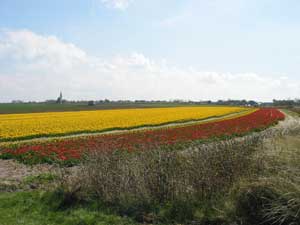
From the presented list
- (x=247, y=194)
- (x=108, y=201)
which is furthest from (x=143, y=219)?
(x=247, y=194)

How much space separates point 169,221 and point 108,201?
1.66 m

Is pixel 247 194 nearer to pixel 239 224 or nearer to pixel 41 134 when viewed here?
pixel 239 224

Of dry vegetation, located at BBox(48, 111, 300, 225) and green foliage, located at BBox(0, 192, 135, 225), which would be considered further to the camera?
green foliage, located at BBox(0, 192, 135, 225)

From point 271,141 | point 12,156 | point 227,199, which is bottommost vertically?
point 12,156

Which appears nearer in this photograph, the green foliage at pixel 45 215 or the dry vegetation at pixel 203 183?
the dry vegetation at pixel 203 183

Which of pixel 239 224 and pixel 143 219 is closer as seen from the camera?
pixel 239 224

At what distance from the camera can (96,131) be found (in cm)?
2767

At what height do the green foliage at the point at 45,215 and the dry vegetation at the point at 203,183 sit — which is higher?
the dry vegetation at the point at 203,183

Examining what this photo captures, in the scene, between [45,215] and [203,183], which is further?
[45,215]

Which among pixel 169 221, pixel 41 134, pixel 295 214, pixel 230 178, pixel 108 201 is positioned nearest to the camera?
pixel 295 214

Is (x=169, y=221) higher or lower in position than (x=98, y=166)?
lower

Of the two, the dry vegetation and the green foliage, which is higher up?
the dry vegetation

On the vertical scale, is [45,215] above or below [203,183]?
below

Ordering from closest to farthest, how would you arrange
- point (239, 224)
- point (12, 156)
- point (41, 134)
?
point (239, 224) < point (12, 156) < point (41, 134)
